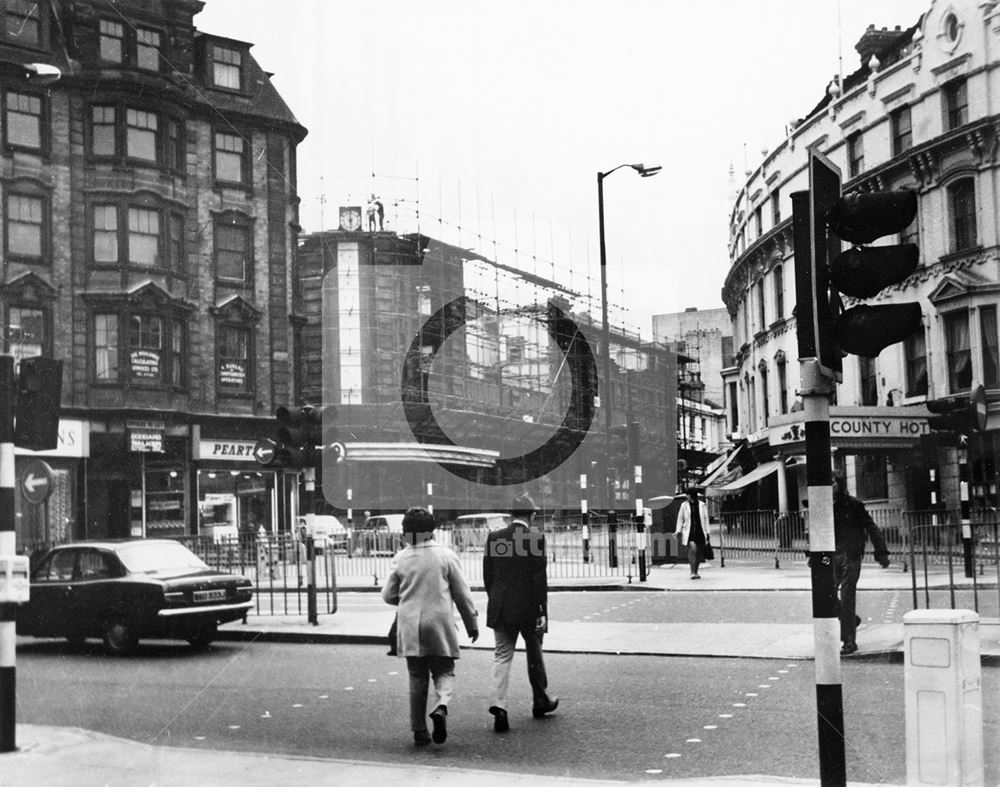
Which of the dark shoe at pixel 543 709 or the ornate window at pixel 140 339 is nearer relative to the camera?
the dark shoe at pixel 543 709

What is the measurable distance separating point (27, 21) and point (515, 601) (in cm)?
747

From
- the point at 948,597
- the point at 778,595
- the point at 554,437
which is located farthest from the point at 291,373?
the point at 554,437

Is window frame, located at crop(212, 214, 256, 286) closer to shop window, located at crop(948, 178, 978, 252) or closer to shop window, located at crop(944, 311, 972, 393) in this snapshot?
shop window, located at crop(944, 311, 972, 393)

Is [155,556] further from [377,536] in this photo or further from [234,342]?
[377,536]

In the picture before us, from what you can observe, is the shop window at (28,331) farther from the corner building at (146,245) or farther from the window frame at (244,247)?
Result: the window frame at (244,247)

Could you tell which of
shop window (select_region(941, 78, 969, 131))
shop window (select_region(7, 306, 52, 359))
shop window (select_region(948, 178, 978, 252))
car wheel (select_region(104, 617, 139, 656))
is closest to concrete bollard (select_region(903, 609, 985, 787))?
shop window (select_region(7, 306, 52, 359))

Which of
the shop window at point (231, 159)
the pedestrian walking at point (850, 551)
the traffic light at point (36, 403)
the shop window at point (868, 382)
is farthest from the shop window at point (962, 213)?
the traffic light at point (36, 403)

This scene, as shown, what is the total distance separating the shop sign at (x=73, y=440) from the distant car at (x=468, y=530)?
15.3 m

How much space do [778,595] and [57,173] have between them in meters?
13.7

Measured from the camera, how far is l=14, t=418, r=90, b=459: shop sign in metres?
10.6

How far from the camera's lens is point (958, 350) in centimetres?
2369

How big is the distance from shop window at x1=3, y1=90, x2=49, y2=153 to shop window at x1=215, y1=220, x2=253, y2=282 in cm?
184

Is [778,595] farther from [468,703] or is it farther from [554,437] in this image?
[554,437]

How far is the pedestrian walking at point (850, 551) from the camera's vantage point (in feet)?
39.4
